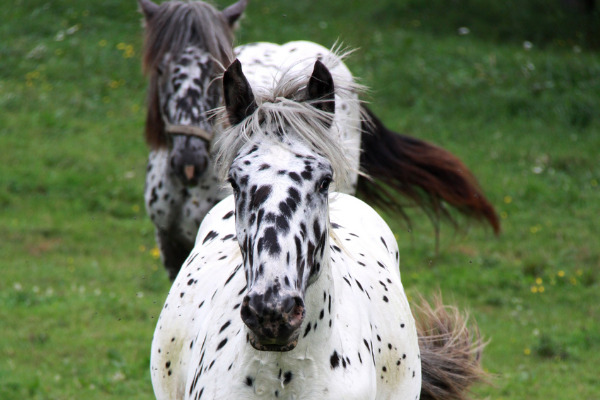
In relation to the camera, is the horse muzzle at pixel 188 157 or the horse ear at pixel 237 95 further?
the horse muzzle at pixel 188 157

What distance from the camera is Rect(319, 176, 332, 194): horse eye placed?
2.36 metres

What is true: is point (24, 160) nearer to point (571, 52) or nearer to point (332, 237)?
point (332, 237)

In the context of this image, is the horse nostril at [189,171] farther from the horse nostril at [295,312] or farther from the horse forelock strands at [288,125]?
the horse nostril at [295,312]

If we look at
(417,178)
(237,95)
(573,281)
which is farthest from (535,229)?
(237,95)

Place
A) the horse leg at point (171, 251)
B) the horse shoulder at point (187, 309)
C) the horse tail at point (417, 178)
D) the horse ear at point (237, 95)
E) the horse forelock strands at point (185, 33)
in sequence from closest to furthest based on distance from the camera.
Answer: the horse ear at point (237, 95), the horse shoulder at point (187, 309), the horse forelock strands at point (185, 33), the horse leg at point (171, 251), the horse tail at point (417, 178)

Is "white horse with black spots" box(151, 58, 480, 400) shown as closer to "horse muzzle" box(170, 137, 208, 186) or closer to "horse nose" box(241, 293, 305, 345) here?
"horse nose" box(241, 293, 305, 345)

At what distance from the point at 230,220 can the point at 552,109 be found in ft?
29.0

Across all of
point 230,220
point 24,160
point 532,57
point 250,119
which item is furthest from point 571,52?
point 250,119

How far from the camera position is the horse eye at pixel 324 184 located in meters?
2.36

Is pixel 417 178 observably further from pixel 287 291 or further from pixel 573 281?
pixel 287 291

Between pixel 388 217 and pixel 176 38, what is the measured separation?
3262mm

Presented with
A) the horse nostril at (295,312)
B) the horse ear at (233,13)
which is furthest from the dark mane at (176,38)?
the horse nostril at (295,312)

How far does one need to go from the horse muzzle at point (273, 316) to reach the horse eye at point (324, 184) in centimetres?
36

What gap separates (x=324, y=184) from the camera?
2.38 meters
